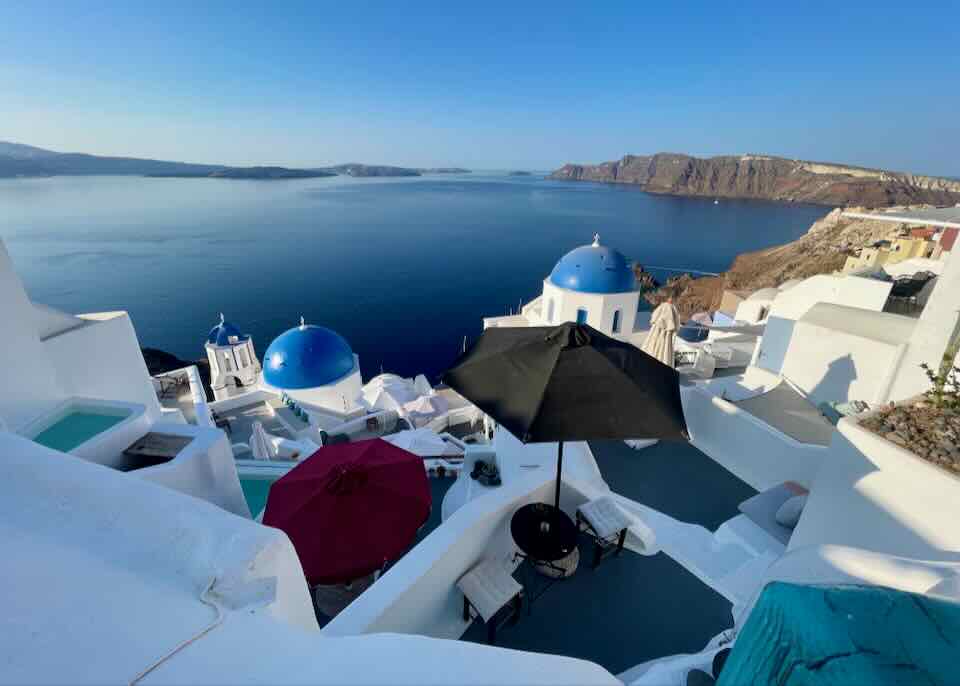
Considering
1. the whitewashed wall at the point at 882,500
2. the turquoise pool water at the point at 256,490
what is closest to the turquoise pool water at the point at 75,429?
the turquoise pool water at the point at 256,490

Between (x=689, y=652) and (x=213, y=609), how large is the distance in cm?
393

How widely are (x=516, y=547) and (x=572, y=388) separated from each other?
1.91m

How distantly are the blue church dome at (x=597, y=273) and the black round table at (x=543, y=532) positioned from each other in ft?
43.0

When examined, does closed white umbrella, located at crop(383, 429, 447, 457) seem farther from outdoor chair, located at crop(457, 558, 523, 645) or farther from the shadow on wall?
the shadow on wall

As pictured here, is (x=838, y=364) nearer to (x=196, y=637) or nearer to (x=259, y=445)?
(x=196, y=637)

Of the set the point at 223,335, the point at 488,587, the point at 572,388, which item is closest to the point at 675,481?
the point at 572,388

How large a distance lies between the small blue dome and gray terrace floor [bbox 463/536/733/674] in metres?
14.0

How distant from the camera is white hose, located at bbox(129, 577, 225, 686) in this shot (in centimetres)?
109

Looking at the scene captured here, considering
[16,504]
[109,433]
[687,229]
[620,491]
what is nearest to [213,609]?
[16,504]

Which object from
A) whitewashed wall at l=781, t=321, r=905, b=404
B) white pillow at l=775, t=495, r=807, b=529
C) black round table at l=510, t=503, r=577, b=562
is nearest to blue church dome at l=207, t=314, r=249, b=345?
black round table at l=510, t=503, r=577, b=562

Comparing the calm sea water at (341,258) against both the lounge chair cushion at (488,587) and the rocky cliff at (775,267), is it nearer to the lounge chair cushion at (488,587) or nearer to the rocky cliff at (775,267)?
the rocky cliff at (775,267)

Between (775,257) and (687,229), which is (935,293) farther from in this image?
(687,229)

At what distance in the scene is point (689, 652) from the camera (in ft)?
11.6

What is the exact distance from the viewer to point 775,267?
4809 cm
